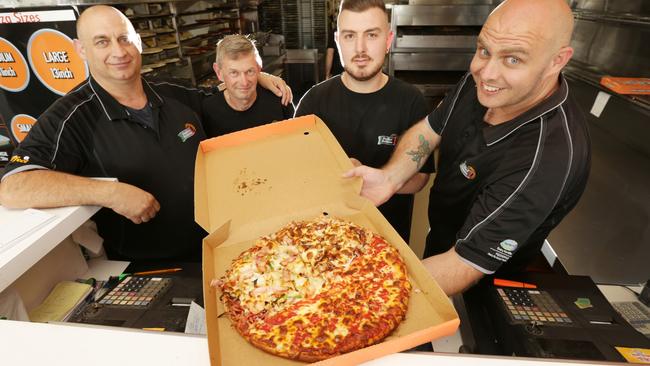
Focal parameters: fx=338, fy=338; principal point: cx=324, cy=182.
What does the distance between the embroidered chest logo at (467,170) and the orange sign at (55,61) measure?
7.54 feet

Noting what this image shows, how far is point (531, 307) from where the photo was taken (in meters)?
0.95

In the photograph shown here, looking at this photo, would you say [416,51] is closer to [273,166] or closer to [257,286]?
Result: [273,166]

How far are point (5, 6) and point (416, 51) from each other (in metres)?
3.17

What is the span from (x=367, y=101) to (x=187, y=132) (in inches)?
39.5

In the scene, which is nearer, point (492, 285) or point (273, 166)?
point (492, 285)

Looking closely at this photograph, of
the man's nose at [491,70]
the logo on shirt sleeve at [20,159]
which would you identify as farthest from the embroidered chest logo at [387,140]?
the logo on shirt sleeve at [20,159]

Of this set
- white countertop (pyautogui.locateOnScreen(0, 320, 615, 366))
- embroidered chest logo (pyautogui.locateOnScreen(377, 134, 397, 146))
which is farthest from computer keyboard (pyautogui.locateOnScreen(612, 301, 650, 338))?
embroidered chest logo (pyautogui.locateOnScreen(377, 134, 397, 146))

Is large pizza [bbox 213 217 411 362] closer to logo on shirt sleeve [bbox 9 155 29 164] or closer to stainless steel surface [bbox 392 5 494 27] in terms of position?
logo on shirt sleeve [bbox 9 155 29 164]

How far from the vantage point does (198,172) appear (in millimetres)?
1144

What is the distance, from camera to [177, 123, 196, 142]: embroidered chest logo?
6.07 feet

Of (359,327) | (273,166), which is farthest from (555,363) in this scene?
(273,166)

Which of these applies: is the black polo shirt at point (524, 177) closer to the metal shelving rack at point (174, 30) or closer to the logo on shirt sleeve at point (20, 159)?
the logo on shirt sleeve at point (20, 159)

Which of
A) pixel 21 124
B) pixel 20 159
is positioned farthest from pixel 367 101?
pixel 21 124

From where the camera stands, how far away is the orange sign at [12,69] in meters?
2.12
